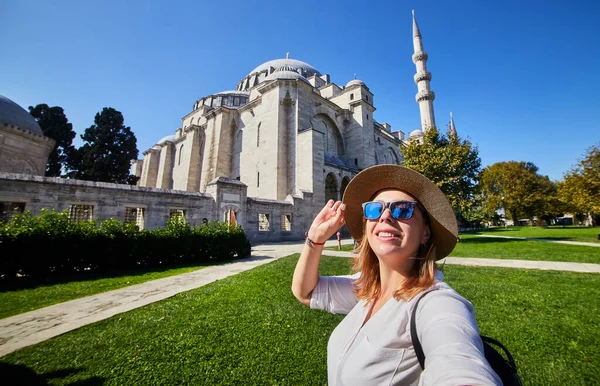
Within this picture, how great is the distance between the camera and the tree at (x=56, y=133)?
1164 inches

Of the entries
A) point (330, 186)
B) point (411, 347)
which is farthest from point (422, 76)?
point (411, 347)

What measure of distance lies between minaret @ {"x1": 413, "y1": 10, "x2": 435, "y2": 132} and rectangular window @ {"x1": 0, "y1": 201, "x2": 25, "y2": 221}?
35.9 meters

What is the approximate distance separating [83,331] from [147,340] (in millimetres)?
1062

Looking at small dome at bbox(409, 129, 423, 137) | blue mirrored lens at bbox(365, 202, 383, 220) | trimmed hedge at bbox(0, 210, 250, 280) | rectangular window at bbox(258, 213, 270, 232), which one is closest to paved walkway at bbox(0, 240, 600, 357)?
trimmed hedge at bbox(0, 210, 250, 280)

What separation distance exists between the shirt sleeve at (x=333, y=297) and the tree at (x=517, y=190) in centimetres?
3827

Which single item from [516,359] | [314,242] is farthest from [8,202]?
[516,359]

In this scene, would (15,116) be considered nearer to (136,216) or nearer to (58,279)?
(136,216)

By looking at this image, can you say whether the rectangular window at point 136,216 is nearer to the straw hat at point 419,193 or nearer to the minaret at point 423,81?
→ the straw hat at point 419,193

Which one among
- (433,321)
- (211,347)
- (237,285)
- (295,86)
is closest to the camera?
(433,321)

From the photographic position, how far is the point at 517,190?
32281 millimetres

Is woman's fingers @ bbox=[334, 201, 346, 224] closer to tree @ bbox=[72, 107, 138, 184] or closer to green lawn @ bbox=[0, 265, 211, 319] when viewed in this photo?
green lawn @ bbox=[0, 265, 211, 319]

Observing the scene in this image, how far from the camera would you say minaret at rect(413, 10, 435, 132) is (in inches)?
1211

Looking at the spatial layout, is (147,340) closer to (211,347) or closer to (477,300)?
(211,347)

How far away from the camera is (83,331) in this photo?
3.18 meters
